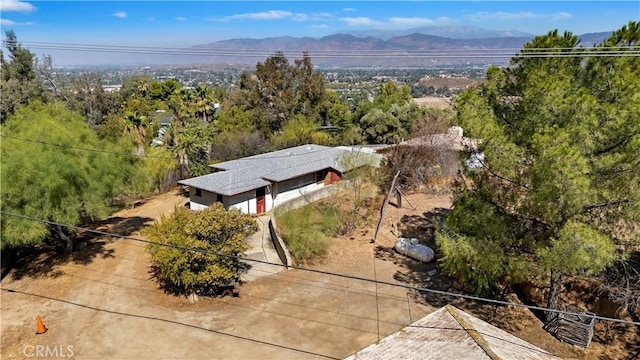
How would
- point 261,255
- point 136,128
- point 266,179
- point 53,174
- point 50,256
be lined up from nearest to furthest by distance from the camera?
point 53,174 → point 50,256 → point 261,255 → point 266,179 → point 136,128

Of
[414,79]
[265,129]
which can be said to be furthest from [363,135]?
[414,79]

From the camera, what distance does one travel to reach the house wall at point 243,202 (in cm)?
2233

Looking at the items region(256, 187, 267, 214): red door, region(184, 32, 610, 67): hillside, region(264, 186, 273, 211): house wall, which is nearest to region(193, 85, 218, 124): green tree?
region(184, 32, 610, 67): hillside

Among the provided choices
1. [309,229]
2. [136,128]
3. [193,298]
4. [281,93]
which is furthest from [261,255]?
[281,93]

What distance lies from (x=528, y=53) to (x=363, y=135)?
2717cm

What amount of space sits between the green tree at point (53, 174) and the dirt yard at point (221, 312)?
1.96m

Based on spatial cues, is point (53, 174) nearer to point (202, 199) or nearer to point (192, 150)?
point (202, 199)

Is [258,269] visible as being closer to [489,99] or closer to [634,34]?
[489,99]

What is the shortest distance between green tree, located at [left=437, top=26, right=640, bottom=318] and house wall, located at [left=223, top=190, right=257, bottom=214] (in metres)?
13.0

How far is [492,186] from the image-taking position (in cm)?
1191

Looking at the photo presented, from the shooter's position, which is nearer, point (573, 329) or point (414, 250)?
point (573, 329)

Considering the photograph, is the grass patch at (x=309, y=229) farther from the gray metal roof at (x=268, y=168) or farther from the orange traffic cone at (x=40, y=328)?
the orange traffic cone at (x=40, y=328)

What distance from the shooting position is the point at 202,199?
23062 mm

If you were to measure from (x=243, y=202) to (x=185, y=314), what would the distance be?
972cm
